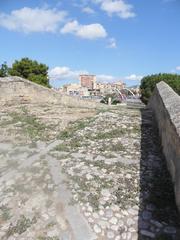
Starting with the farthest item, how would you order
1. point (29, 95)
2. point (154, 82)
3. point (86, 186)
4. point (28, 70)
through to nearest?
point (154, 82) < point (28, 70) < point (29, 95) < point (86, 186)

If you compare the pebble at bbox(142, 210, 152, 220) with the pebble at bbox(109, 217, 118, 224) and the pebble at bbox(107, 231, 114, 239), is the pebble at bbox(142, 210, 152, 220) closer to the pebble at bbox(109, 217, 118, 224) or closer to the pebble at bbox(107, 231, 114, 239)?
the pebble at bbox(109, 217, 118, 224)

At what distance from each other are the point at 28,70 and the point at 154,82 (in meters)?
13.2

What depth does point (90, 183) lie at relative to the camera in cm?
480

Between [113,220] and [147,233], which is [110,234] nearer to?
[113,220]

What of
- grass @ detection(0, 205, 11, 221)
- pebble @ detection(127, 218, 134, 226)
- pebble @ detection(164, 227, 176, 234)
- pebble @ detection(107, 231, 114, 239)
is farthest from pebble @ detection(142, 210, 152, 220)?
grass @ detection(0, 205, 11, 221)

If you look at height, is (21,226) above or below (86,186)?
below

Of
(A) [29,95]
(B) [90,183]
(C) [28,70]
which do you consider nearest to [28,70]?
(C) [28,70]

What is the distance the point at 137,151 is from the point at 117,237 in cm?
272

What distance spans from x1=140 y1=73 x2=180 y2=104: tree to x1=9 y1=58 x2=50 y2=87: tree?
436 inches

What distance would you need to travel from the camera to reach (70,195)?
449 centimetres

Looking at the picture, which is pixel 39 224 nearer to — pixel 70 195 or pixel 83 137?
pixel 70 195

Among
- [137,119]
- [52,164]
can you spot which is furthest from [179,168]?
[137,119]

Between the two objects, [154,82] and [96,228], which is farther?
[154,82]

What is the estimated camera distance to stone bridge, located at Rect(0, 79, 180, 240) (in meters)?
3.80
